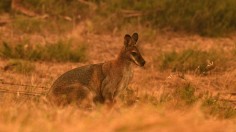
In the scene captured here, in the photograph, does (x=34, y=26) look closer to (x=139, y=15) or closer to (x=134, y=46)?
(x=139, y=15)

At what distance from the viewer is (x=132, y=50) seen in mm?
9391

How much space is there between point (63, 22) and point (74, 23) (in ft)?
0.84

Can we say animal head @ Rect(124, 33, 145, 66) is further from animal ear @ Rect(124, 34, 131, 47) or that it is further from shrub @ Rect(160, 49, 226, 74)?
shrub @ Rect(160, 49, 226, 74)

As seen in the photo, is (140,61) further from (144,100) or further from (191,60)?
(191,60)

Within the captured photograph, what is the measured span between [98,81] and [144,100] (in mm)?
726

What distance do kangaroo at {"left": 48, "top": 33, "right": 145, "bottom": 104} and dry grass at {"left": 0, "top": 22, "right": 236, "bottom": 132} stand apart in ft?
0.88

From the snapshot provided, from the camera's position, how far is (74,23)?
1655 cm

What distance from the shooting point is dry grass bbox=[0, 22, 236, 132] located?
20.1ft

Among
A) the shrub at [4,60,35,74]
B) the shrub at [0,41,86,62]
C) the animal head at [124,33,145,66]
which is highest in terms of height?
the animal head at [124,33,145,66]

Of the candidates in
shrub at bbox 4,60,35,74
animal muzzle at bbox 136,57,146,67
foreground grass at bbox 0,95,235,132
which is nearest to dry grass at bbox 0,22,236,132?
foreground grass at bbox 0,95,235,132

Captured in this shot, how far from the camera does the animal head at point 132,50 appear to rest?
30.6 ft

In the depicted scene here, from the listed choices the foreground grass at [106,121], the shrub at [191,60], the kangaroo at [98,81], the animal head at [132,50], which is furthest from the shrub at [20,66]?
the foreground grass at [106,121]

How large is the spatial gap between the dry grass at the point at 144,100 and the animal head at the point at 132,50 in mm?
486

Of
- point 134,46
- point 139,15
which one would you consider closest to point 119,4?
point 139,15
